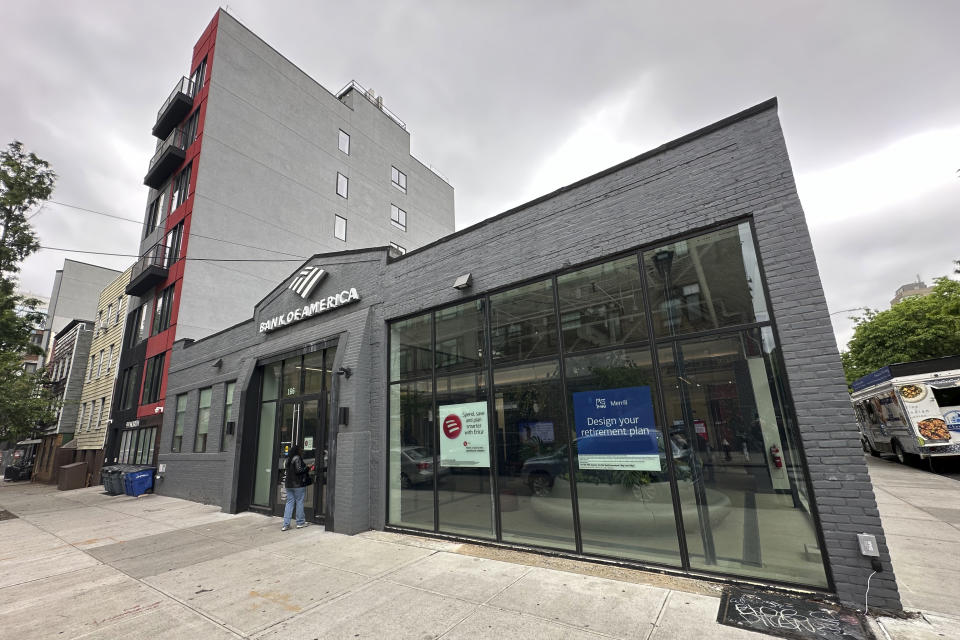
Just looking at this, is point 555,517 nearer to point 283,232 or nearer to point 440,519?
point 440,519

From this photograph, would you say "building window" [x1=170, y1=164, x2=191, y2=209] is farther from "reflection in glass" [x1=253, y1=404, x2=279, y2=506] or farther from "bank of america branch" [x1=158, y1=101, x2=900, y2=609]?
"bank of america branch" [x1=158, y1=101, x2=900, y2=609]

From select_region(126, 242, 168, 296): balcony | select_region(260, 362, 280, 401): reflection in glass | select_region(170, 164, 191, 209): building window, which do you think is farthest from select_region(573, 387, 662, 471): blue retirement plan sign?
select_region(170, 164, 191, 209): building window

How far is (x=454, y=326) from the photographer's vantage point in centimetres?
843

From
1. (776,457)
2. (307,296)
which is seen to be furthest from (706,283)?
(307,296)

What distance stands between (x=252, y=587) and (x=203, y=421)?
11.4m

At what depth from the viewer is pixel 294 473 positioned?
922 centimetres

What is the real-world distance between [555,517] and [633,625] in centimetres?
242

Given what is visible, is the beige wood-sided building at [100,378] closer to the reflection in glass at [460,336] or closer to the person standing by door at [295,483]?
the person standing by door at [295,483]

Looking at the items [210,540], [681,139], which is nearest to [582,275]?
[681,139]

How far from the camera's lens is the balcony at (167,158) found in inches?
802

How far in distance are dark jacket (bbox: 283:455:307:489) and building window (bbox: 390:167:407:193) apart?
23255mm

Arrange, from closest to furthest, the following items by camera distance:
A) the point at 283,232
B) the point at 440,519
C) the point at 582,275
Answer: the point at 582,275 → the point at 440,519 → the point at 283,232

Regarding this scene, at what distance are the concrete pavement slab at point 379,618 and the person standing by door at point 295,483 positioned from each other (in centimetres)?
456

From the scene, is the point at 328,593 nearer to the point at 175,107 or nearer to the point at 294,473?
the point at 294,473
